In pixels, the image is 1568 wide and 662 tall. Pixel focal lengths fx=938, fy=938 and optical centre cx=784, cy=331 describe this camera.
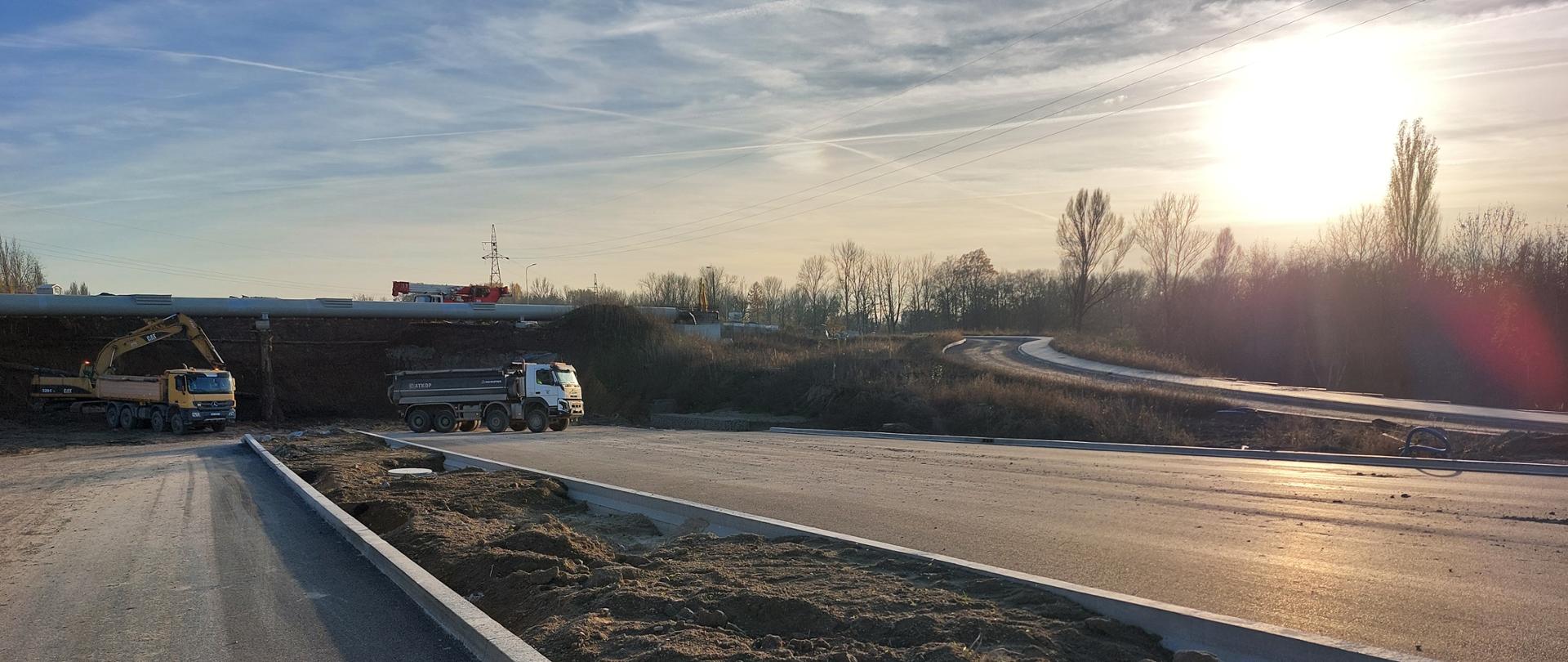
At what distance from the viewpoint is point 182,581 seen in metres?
8.59

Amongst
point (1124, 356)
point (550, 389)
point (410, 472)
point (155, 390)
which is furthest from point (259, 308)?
point (1124, 356)

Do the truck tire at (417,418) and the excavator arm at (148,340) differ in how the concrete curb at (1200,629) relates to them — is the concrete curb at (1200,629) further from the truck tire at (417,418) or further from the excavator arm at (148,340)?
the excavator arm at (148,340)

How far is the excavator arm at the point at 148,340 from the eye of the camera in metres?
40.6

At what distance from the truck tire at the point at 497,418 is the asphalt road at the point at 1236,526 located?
54.1ft

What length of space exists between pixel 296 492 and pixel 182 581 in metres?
6.91

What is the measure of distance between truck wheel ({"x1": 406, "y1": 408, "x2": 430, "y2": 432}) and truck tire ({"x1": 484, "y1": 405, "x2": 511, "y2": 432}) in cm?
229

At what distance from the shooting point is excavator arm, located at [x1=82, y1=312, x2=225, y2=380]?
40.6m

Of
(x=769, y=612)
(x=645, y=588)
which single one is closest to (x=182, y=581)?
(x=645, y=588)

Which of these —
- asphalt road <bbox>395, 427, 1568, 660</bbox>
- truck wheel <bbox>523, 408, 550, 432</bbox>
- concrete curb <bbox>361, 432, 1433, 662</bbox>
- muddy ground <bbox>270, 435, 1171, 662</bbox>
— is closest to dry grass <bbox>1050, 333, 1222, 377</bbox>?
asphalt road <bbox>395, 427, 1568, 660</bbox>

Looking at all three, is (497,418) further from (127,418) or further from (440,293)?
(440,293)

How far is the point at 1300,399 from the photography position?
3098cm

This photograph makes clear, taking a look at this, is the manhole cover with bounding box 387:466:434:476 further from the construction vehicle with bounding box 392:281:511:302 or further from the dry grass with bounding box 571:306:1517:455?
the construction vehicle with bounding box 392:281:511:302

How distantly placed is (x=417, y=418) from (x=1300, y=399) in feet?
104

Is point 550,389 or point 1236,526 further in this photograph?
point 550,389
